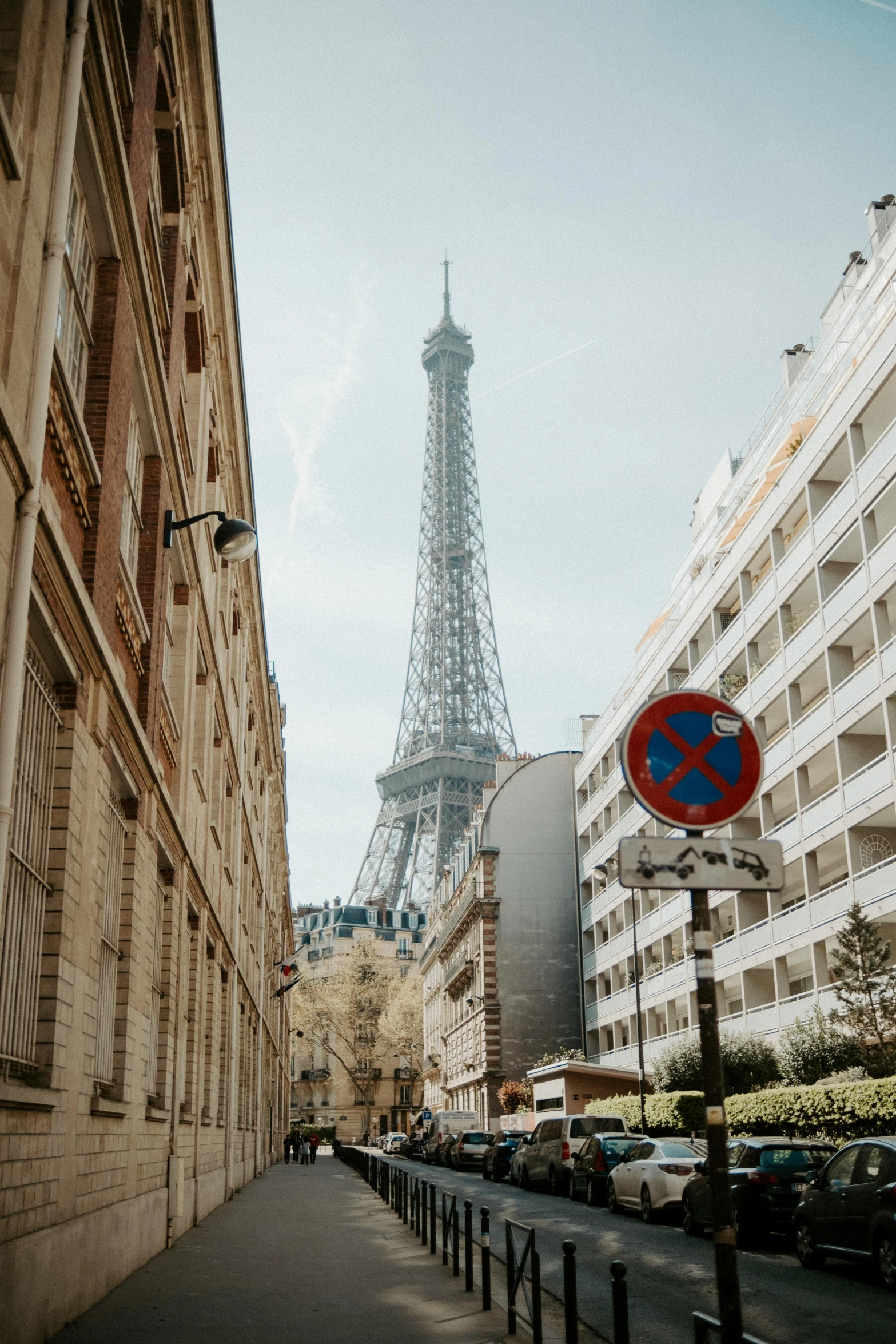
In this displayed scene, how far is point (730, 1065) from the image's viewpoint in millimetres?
33156

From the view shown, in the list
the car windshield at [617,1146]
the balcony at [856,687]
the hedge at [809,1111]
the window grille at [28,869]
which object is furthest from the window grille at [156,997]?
the balcony at [856,687]

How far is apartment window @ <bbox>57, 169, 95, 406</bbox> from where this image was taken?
10031mm

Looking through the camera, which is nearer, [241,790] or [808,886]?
[241,790]

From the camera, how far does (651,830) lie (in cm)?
4806

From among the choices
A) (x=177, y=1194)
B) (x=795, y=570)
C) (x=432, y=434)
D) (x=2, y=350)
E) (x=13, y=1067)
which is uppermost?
(x=432, y=434)

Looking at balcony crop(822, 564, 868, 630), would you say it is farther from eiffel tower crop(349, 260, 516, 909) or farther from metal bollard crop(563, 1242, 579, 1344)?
eiffel tower crop(349, 260, 516, 909)

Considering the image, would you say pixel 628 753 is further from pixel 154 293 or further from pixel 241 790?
pixel 241 790

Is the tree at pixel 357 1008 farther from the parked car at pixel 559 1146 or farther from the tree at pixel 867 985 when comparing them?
the tree at pixel 867 985

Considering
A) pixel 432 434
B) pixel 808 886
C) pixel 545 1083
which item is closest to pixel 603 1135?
pixel 808 886

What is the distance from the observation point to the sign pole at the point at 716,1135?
14.9ft

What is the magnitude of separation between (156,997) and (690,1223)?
27.6 ft

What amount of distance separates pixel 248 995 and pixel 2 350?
2966cm

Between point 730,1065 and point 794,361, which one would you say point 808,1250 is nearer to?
point 730,1065

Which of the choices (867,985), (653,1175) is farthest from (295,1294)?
(867,985)
